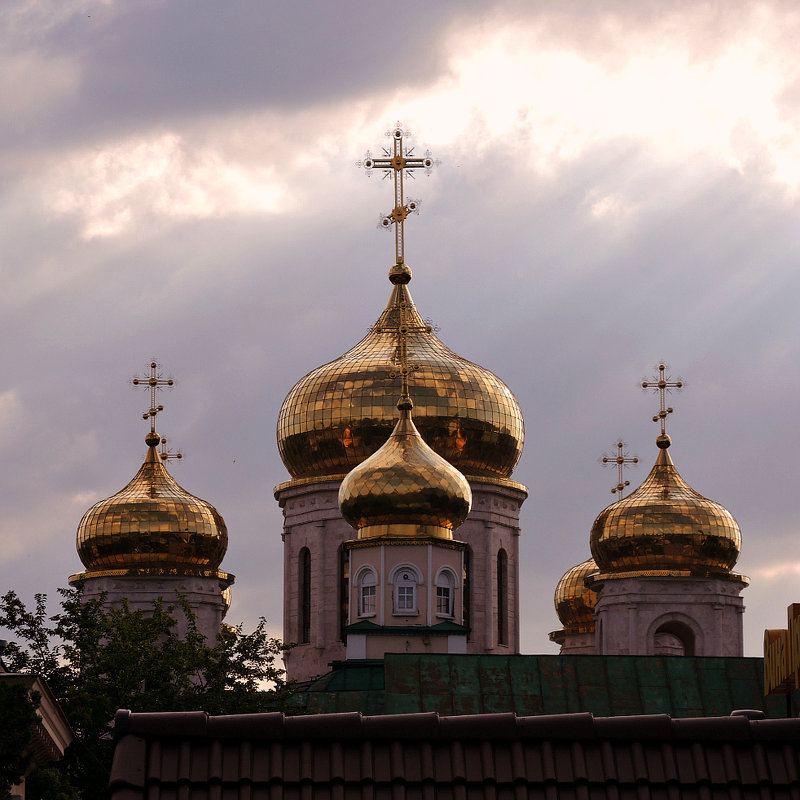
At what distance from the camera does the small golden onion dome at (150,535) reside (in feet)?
163

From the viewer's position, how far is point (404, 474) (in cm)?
4375

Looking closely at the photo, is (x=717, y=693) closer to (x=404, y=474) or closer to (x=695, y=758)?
(x=404, y=474)

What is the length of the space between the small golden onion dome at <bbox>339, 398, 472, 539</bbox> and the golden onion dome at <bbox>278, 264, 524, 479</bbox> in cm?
441

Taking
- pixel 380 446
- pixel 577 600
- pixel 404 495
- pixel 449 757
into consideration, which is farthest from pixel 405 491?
pixel 449 757

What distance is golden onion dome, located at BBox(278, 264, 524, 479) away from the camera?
4900 centimetres

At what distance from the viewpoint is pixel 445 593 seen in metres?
43.8

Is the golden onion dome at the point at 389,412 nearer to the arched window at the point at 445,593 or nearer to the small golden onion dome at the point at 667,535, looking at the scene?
the small golden onion dome at the point at 667,535

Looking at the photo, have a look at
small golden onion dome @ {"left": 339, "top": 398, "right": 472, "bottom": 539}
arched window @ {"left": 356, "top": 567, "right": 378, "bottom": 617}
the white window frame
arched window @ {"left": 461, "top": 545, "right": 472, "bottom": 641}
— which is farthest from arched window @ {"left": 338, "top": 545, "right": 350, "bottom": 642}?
the white window frame

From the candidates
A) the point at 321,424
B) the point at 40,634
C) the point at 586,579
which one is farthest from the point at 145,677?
the point at 586,579

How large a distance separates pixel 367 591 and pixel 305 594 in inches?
270

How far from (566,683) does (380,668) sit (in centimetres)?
560

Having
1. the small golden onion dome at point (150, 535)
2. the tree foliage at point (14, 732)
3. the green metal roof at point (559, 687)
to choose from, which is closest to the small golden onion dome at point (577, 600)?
the small golden onion dome at point (150, 535)

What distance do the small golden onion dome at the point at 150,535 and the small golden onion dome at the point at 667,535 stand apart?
8.89 m

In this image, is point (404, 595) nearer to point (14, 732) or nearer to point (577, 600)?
point (577, 600)
